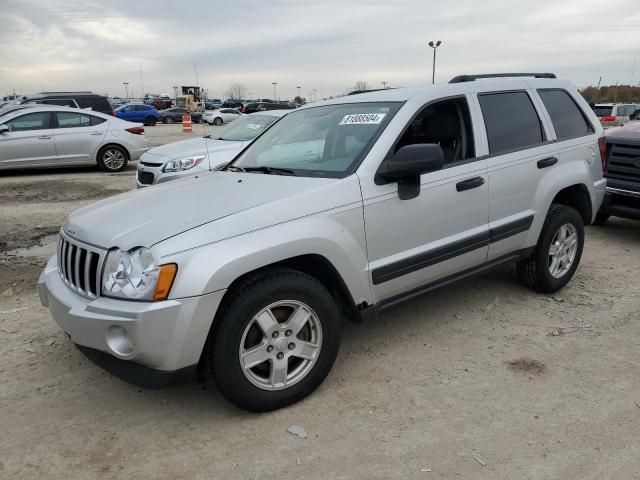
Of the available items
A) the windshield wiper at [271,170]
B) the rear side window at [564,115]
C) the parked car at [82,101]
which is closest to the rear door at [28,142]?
the parked car at [82,101]

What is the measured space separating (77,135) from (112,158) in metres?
0.86

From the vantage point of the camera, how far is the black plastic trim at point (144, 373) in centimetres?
258

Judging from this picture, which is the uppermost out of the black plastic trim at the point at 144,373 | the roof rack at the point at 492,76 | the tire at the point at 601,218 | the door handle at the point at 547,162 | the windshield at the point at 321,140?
the roof rack at the point at 492,76

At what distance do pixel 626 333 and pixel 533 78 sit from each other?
2228 mm

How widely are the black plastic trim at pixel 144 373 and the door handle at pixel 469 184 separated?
209 centimetres

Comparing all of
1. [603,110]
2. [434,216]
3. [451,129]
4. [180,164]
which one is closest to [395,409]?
[434,216]

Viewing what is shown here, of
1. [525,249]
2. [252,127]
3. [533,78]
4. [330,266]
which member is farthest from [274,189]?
[252,127]

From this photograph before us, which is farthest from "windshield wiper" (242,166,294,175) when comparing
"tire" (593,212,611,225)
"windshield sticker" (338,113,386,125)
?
"tire" (593,212,611,225)

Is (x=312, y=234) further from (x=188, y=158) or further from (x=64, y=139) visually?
(x=64, y=139)

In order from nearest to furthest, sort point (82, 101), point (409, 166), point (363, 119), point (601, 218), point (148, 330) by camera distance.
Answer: point (148, 330)
point (409, 166)
point (363, 119)
point (601, 218)
point (82, 101)

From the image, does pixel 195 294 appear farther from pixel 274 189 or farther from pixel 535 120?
pixel 535 120

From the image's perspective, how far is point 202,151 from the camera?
7.95 metres

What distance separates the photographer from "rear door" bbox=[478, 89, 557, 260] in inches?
152

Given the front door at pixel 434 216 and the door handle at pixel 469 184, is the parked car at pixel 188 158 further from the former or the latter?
the door handle at pixel 469 184
